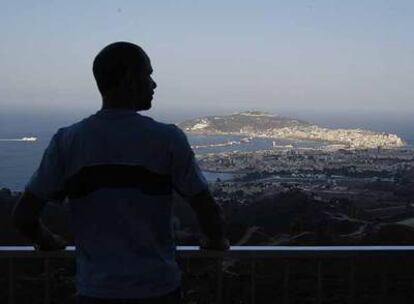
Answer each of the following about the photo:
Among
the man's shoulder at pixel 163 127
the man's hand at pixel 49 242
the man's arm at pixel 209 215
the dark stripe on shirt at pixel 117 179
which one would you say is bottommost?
the man's hand at pixel 49 242

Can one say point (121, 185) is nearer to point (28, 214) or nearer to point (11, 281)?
point (28, 214)

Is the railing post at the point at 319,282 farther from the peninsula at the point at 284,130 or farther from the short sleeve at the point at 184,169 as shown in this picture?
the peninsula at the point at 284,130

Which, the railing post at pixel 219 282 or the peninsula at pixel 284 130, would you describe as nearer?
the railing post at pixel 219 282

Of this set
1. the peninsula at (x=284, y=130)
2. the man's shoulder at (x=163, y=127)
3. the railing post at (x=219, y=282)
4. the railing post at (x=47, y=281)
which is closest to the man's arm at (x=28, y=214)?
the man's shoulder at (x=163, y=127)

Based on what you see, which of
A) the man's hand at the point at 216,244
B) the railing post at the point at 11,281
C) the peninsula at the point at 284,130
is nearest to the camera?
the man's hand at the point at 216,244

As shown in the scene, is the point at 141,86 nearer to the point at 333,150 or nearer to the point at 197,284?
the point at 197,284

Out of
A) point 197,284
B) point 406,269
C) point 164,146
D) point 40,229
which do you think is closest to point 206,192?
point 164,146

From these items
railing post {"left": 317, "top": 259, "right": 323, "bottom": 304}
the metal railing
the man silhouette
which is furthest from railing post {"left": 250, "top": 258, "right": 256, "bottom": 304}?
the man silhouette
